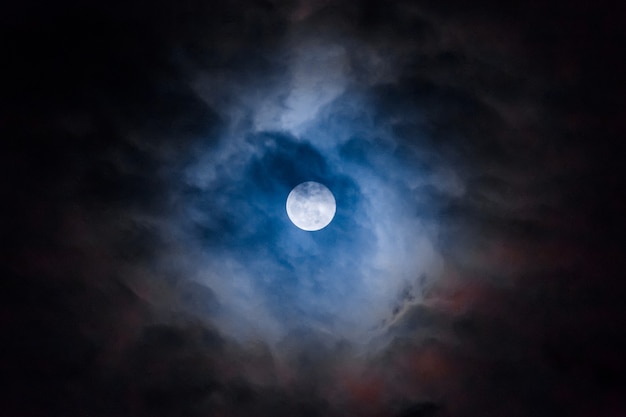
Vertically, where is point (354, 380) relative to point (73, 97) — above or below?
below

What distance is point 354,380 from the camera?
26.7 ft

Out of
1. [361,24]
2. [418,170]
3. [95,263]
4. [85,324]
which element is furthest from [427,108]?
[85,324]

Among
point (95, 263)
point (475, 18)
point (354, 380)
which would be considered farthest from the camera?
point (354, 380)

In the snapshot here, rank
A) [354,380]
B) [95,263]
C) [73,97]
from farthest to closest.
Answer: [354,380], [95,263], [73,97]

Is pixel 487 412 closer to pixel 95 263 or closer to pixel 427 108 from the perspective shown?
pixel 427 108

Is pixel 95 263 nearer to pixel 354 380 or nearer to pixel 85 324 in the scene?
pixel 85 324

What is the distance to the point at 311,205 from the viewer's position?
7.23m

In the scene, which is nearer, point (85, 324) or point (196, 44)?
point (196, 44)

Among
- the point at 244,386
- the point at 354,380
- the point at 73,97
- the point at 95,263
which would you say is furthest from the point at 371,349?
the point at 73,97

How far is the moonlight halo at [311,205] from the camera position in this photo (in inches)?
285

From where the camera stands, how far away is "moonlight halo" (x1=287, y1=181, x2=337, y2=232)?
23.7 feet

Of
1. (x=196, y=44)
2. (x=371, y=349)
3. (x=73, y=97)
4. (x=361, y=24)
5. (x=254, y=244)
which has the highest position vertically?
(x=361, y=24)

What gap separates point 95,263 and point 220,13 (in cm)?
409

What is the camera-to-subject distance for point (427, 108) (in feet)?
23.1
